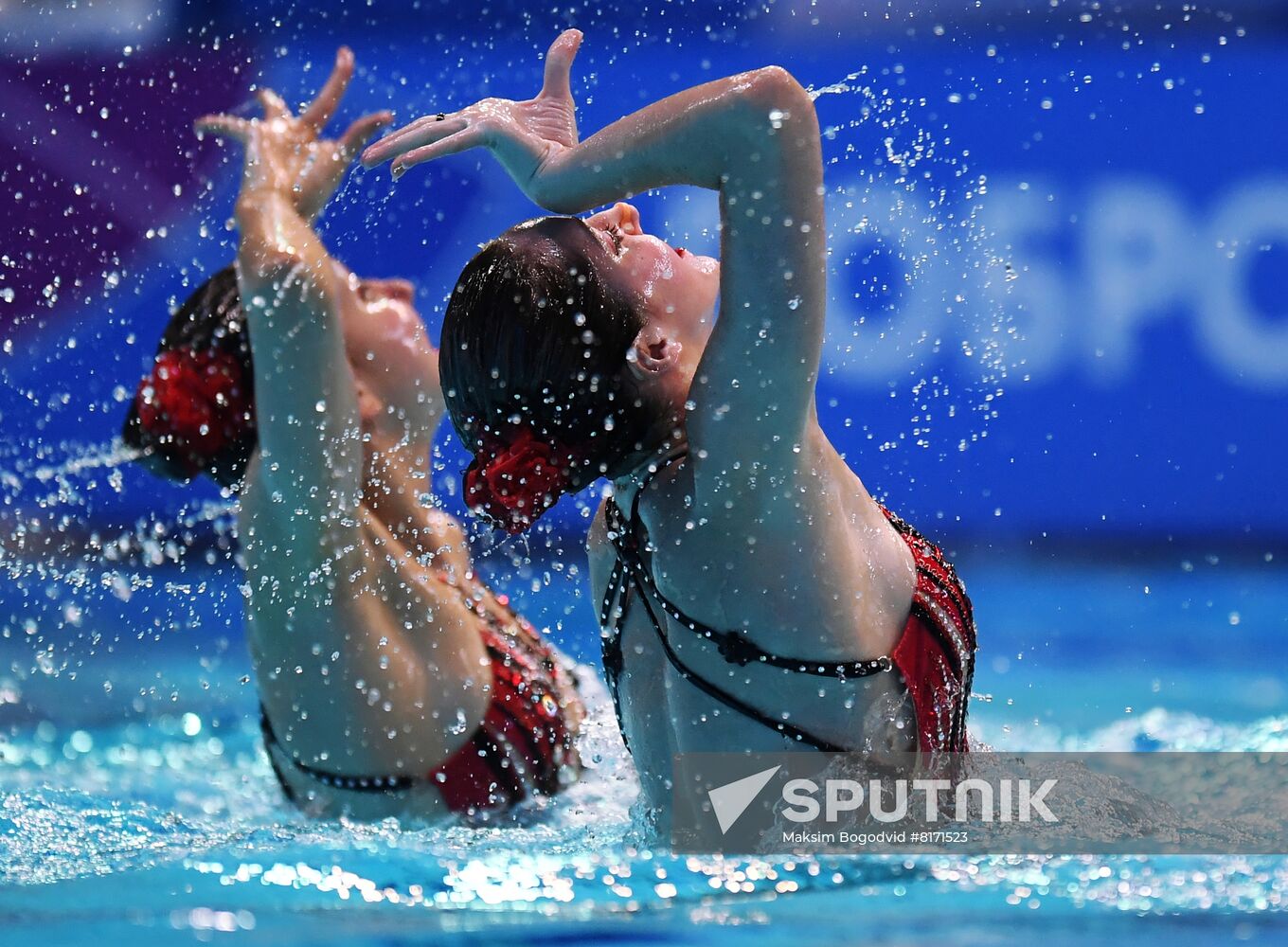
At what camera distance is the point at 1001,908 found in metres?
1.82

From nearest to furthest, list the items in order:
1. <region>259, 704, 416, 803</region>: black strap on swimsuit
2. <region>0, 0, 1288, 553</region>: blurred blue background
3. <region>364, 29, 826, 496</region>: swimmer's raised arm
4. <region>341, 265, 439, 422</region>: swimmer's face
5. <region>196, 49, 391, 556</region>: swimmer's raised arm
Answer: <region>364, 29, 826, 496</region>: swimmer's raised arm < <region>196, 49, 391, 556</region>: swimmer's raised arm < <region>259, 704, 416, 803</region>: black strap on swimsuit < <region>341, 265, 439, 422</region>: swimmer's face < <region>0, 0, 1288, 553</region>: blurred blue background

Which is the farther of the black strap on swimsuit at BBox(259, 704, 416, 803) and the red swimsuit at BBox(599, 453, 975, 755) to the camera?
the black strap on swimsuit at BBox(259, 704, 416, 803)

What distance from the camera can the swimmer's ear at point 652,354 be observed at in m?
1.88

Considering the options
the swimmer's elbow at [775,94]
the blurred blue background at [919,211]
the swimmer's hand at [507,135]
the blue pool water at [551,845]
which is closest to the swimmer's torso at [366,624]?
the blue pool water at [551,845]

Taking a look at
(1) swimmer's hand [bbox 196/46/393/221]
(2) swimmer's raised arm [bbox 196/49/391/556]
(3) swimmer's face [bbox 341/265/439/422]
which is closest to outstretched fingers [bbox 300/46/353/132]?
(1) swimmer's hand [bbox 196/46/393/221]

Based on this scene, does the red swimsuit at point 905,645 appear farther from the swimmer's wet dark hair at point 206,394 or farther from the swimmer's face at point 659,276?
the swimmer's wet dark hair at point 206,394

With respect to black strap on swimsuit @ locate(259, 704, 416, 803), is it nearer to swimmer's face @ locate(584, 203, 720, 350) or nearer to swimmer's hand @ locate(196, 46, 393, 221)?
swimmer's hand @ locate(196, 46, 393, 221)

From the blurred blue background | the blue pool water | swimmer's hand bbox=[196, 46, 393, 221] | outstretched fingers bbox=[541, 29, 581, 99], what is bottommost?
the blue pool water

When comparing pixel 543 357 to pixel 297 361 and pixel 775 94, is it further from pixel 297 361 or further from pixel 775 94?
pixel 297 361

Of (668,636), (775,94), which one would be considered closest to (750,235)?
(775,94)

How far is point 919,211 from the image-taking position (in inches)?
211

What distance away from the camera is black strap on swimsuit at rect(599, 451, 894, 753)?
6.40ft

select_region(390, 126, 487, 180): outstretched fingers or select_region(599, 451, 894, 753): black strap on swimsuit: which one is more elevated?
select_region(390, 126, 487, 180): outstretched fingers

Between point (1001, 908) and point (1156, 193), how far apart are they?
13.4 feet
